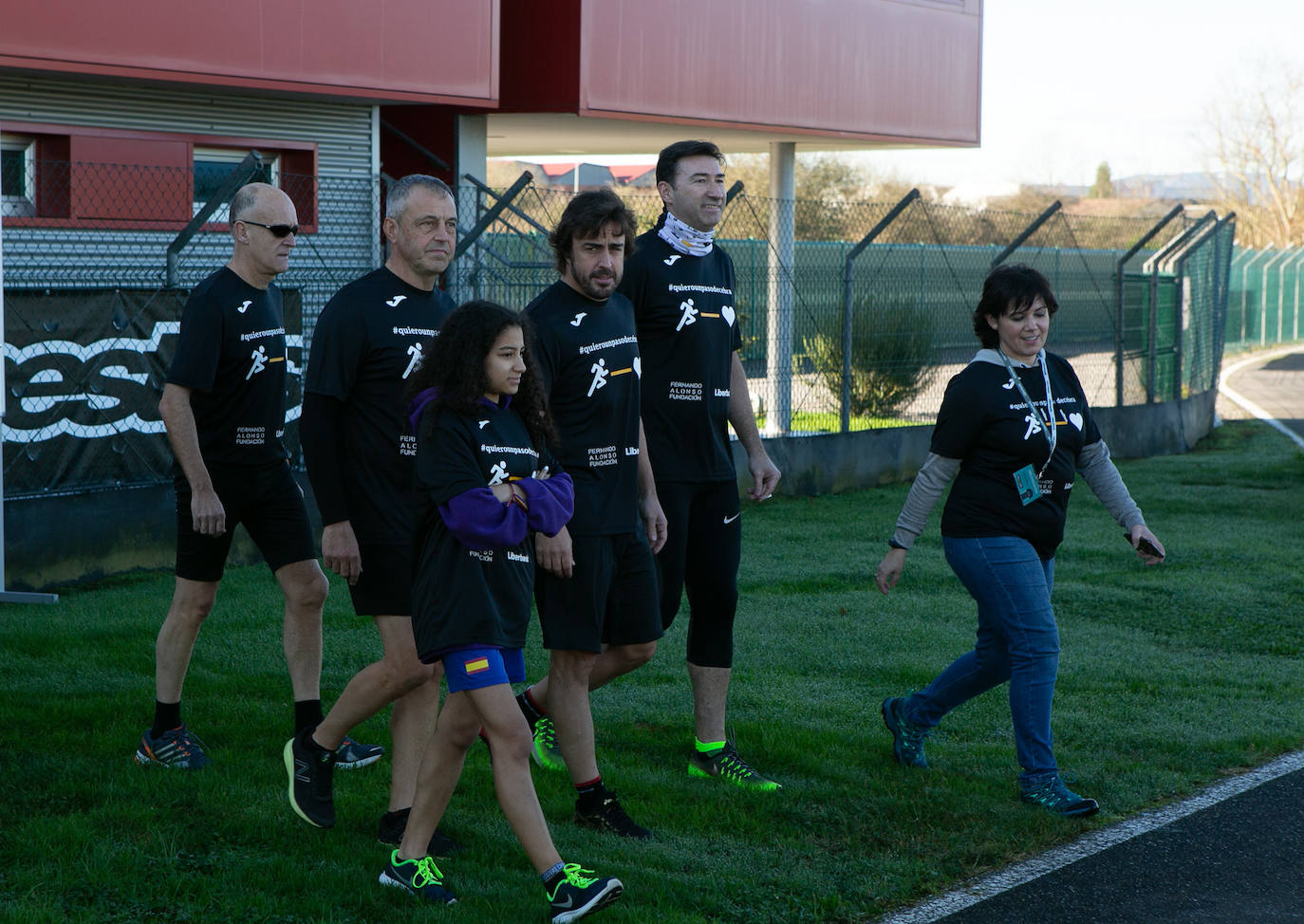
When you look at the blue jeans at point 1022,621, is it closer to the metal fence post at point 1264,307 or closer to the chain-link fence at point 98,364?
the chain-link fence at point 98,364

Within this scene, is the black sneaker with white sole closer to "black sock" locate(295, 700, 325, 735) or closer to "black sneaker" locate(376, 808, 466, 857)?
"black sneaker" locate(376, 808, 466, 857)

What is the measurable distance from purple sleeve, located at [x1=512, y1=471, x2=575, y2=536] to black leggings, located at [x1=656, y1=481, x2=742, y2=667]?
1164mm

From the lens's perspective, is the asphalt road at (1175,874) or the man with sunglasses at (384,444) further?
the man with sunglasses at (384,444)

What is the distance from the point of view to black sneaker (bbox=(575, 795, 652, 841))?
4.64m

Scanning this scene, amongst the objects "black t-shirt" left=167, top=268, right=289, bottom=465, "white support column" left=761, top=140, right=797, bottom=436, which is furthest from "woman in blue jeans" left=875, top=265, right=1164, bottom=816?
"white support column" left=761, top=140, right=797, bottom=436

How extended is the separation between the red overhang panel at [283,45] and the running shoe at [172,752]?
8.24 metres

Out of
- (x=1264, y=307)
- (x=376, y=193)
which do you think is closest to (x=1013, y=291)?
(x=376, y=193)

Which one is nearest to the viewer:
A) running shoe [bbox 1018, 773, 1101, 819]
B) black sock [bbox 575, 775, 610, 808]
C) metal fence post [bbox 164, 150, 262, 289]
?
black sock [bbox 575, 775, 610, 808]

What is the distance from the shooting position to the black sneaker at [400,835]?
4.45 metres

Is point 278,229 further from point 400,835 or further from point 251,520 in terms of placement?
point 400,835

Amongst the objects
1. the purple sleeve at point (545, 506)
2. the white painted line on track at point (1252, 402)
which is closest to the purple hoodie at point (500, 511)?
the purple sleeve at point (545, 506)

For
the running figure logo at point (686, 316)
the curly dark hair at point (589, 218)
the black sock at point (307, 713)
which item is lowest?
the black sock at point (307, 713)

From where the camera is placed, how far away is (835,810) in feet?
16.4

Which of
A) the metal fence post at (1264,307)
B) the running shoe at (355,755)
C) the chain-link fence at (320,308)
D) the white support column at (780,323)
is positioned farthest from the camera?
the metal fence post at (1264,307)
